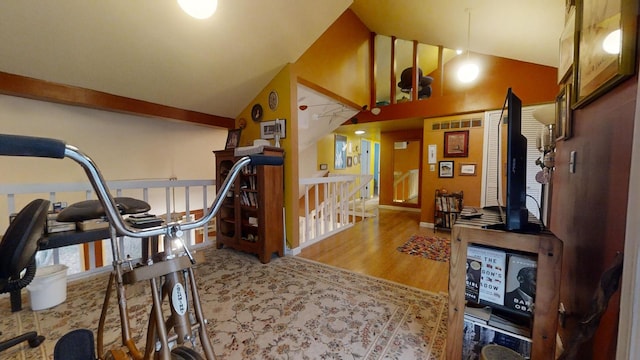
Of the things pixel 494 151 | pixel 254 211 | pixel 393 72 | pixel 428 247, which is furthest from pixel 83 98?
pixel 494 151

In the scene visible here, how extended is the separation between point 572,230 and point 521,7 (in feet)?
6.76

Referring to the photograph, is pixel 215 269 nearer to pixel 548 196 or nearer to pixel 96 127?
pixel 96 127

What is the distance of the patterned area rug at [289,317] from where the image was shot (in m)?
1.38

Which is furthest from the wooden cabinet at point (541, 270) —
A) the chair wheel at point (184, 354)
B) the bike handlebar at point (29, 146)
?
the bike handlebar at point (29, 146)

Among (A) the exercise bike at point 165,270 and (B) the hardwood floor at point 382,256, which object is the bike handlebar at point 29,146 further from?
(B) the hardwood floor at point 382,256

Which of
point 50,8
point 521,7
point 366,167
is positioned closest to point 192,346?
point 50,8

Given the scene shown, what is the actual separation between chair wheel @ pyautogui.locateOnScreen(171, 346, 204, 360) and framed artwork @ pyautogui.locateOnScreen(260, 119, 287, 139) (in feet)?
7.94


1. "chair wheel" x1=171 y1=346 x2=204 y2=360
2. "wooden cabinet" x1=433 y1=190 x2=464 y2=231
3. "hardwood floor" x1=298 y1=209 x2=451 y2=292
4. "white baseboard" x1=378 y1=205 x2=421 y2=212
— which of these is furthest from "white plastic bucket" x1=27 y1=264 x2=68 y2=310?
"white baseboard" x1=378 y1=205 x2=421 y2=212

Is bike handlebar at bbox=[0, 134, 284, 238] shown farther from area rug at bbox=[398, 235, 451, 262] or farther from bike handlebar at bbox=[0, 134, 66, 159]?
area rug at bbox=[398, 235, 451, 262]

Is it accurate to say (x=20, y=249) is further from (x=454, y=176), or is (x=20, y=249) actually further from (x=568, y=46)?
(x=454, y=176)

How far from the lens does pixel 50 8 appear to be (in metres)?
1.78

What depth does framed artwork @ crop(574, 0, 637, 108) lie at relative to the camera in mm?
772

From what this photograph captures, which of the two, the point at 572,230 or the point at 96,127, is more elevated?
the point at 96,127

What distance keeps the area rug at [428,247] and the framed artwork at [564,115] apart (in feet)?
5.23
